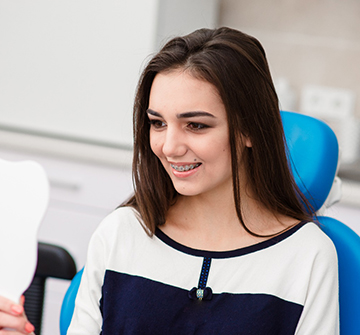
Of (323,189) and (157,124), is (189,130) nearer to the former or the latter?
(157,124)

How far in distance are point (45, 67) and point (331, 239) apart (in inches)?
58.9

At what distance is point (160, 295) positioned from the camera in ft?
3.34

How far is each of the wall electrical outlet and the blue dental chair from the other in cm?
113

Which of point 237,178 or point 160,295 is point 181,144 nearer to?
point 237,178

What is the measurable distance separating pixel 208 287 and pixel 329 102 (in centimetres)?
144

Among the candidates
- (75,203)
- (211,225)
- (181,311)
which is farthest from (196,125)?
(75,203)

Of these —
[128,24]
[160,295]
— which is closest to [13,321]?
[160,295]

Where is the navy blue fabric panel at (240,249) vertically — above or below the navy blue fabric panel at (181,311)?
above

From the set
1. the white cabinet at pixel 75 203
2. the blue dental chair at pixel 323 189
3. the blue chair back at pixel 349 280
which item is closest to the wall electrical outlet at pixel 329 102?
the white cabinet at pixel 75 203

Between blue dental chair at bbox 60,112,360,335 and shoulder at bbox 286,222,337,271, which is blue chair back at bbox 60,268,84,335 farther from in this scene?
shoulder at bbox 286,222,337,271

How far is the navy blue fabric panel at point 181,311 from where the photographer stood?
3.21ft

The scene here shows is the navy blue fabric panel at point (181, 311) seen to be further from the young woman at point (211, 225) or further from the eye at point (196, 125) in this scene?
the eye at point (196, 125)

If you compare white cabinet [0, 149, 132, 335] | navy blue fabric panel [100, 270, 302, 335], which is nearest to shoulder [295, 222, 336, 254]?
navy blue fabric panel [100, 270, 302, 335]

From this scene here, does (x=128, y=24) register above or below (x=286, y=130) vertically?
above
